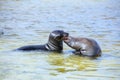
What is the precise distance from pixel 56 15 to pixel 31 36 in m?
7.98

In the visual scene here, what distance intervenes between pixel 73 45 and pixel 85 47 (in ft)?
1.38

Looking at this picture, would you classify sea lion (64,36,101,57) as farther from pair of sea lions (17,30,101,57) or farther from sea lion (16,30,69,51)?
sea lion (16,30,69,51)

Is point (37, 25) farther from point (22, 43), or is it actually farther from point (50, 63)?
point (50, 63)

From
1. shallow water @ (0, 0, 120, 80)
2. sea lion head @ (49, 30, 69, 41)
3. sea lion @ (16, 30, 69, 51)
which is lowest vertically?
shallow water @ (0, 0, 120, 80)

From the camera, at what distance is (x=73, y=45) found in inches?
420

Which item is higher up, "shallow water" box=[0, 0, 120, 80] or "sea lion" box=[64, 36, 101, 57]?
"sea lion" box=[64, 36, 101, 57]

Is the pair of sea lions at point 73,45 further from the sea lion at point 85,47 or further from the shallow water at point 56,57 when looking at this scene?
the shallow water at point 56,57

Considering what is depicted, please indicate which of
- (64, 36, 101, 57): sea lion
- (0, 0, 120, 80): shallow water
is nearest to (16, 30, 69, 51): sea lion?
(0, 0, 120, 80): shallow water

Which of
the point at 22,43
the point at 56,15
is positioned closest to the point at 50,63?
the point at 22,43

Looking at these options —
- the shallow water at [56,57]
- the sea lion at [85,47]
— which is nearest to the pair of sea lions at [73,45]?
the sea lion at [85,47]

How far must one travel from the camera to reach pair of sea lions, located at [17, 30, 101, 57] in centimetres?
1029

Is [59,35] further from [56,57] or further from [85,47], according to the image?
[85,47]

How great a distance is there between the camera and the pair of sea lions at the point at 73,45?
405 inches

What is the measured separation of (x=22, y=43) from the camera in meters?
12.7
